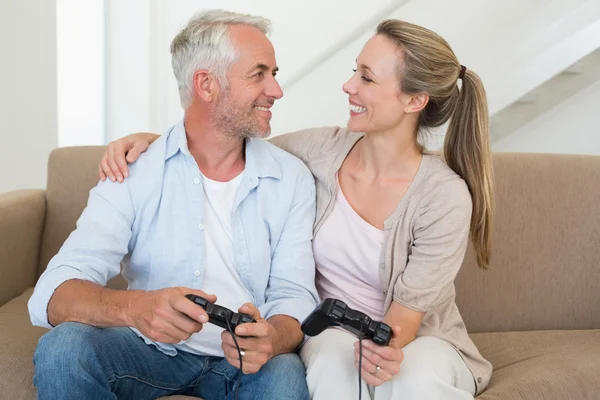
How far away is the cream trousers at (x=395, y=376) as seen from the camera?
5.38 ft

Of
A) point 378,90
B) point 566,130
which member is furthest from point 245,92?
point 566,130

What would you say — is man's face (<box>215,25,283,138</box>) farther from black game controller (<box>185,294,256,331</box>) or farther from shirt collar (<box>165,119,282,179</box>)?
black game controller (<box>185,294,256,331</box>)

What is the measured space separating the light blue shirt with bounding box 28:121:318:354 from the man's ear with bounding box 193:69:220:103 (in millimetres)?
90

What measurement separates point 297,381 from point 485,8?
3.02 metres

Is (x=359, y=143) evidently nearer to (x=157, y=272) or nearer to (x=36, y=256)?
(x=157, y=272)

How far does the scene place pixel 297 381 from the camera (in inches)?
64.7

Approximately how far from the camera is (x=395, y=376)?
1656 mm

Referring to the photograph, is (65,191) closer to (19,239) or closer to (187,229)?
(19,239)

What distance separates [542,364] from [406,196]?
1.70 ft

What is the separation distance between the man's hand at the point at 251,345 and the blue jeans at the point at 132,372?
70 mm

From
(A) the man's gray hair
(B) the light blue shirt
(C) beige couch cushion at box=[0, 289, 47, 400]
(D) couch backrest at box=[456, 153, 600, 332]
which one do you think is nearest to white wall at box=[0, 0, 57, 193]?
(C) beige couch cushion at box=[0, 289, 47, 400]

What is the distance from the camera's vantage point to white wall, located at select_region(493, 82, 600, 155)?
14.2 ft

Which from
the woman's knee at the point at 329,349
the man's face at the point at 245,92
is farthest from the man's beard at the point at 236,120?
the woman's knee at the point at 329,349

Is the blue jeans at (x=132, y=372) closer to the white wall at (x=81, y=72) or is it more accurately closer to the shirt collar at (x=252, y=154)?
the shirt collar at (x=252, y=154)
